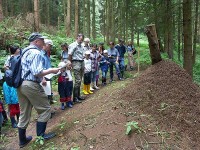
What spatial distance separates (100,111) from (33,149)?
5.40 feet

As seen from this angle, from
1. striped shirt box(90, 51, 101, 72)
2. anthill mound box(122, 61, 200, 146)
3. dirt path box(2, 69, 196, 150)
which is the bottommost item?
dirt path box(2, 69, 196, 150)

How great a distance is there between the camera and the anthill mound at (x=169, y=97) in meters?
5.13

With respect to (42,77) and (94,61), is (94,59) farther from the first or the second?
(42,77)

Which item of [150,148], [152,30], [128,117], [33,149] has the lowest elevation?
[33,149]

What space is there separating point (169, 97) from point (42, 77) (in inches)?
106

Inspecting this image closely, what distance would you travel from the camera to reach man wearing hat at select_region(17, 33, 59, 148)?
5.14 metres

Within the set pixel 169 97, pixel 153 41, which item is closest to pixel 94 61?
pixel 153 41

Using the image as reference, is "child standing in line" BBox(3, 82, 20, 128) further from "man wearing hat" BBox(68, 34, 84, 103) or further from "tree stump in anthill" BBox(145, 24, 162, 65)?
"tree stump in anthill" BBox(145, 24, 162, 65)

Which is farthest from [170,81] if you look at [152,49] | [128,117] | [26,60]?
[26,60]

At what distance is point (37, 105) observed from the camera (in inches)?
216

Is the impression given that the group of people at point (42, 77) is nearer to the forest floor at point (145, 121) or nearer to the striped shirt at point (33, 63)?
the striped shirt at point (33, 63)

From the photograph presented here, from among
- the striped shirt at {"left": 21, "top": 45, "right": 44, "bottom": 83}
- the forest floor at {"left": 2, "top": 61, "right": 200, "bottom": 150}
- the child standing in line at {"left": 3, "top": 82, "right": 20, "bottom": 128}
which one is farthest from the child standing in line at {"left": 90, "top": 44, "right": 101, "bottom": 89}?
the striped shirt at {"left": 21, "top": 45, "right": 44, "bottom": 83}

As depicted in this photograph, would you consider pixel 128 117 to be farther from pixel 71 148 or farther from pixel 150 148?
pixel 71 148

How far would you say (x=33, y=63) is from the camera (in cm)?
513
